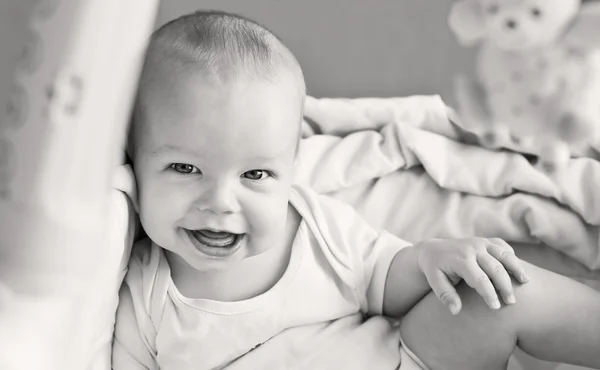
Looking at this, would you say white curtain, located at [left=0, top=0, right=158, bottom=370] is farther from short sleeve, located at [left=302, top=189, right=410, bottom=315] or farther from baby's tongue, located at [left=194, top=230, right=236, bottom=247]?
short sleeve, located at [left=302, top=189, right=410, bottom=315]

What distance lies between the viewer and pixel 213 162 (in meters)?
0.62

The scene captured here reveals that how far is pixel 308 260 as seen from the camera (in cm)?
76

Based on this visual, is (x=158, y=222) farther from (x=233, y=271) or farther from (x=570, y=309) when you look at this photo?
(x=570, y=309)

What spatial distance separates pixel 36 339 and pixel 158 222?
258 millimetres

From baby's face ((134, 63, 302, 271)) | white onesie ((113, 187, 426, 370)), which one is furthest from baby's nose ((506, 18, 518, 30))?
white onesie ((113, 187, 426, 370))

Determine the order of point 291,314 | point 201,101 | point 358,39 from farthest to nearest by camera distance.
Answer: point 358,39
point 291,314
point 201,101

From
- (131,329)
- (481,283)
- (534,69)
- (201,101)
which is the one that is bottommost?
(131,329)

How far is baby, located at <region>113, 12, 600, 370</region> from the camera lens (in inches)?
24.5

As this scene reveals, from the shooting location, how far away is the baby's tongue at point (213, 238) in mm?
660

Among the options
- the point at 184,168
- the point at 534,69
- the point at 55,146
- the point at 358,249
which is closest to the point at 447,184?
the point at 358,249

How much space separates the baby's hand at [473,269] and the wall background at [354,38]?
16cm

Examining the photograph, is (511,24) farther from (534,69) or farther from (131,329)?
(131,329)

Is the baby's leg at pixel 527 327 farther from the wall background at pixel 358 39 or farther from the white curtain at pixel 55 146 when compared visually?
the white curtain at pixel 55 146

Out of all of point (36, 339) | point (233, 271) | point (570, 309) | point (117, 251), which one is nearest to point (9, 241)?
point (36, 339)
